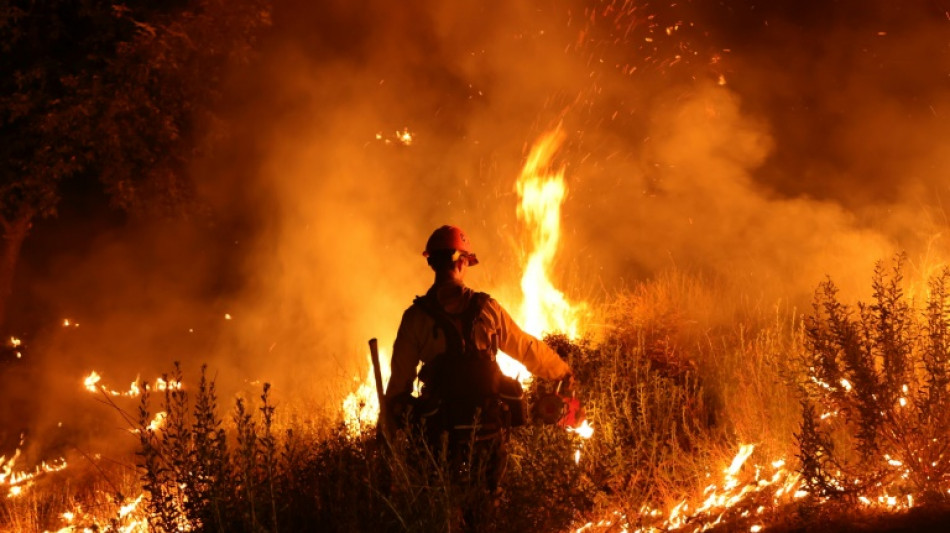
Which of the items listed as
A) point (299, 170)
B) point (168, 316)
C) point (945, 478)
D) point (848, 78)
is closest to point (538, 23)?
point (299, 170)

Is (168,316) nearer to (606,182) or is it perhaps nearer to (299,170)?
(299,170)

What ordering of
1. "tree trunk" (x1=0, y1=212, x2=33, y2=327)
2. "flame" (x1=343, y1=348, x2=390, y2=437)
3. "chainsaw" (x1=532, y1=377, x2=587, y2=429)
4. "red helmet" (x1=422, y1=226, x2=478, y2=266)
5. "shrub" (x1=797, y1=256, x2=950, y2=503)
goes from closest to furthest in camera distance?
"shrub" (x1=797, y1=256, x2=950, y2=503), "chainsaw" (x1=532, y1=377, x2=587, y2=429), "red helmet" (x1=422, y1=226, x2=478, y2=266), "flame" (x1=343, y1=348, x2=390, y2=437), "tree trunk" (x1=0, y1=212, x2=33, y2=327)

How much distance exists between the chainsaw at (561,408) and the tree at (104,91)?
703 centimetres

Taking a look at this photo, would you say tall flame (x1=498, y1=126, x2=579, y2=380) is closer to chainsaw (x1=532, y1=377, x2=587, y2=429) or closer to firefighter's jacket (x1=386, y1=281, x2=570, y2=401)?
chainsaw (x1=532, y1=377, x2=587, y2=429)

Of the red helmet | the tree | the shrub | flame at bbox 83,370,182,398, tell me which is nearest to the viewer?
the shrub

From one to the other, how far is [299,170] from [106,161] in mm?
2510

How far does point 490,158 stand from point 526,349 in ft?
23.4

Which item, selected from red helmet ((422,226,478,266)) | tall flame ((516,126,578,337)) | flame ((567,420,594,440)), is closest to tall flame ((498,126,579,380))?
tall flame ((516,126,578,337))

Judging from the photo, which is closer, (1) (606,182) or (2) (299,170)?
(2) (299,170)

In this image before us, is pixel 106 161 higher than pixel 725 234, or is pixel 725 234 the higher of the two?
pixel 106 161

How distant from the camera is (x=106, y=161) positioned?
34.1ft

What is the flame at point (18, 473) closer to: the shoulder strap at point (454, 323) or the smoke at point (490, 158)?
the smoke at point (490, 158)

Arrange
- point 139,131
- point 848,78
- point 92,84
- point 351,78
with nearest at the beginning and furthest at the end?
point 92,84 < point 139,131 < point 351,78 < point 848,78

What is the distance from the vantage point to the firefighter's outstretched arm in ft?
16.2
